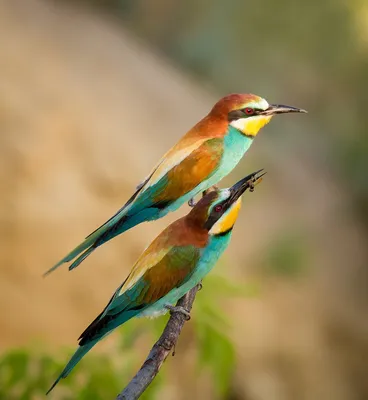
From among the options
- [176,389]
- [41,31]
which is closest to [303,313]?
[176,389]

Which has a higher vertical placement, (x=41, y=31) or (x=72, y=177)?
(x=41, y=31)

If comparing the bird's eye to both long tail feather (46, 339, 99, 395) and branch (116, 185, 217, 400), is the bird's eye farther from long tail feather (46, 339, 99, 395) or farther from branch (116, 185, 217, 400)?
long tail feather (46, 339, 99, 395)

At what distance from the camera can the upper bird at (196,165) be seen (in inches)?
24.0

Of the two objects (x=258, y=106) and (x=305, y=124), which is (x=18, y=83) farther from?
(x=258, y=106)

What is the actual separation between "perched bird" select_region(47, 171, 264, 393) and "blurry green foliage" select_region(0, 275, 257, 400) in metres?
0.32

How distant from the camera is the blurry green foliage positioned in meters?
0.94

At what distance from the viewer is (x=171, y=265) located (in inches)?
23.7

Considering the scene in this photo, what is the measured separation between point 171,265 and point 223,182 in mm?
1390

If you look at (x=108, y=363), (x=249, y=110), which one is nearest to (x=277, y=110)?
(x=249, y=110)

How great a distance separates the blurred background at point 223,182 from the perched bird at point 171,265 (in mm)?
1081

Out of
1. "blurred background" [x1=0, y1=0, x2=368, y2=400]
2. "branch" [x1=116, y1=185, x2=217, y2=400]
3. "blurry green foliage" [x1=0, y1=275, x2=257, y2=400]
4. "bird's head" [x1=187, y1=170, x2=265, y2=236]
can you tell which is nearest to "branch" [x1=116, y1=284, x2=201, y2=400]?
"branch" [x1=116, y1=185, x2=217, y2=400]

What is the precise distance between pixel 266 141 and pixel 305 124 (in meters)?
0.34

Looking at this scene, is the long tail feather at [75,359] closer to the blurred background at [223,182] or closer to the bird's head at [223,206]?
the bird's head at [223,206]

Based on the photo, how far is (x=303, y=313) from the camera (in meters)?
2.84
